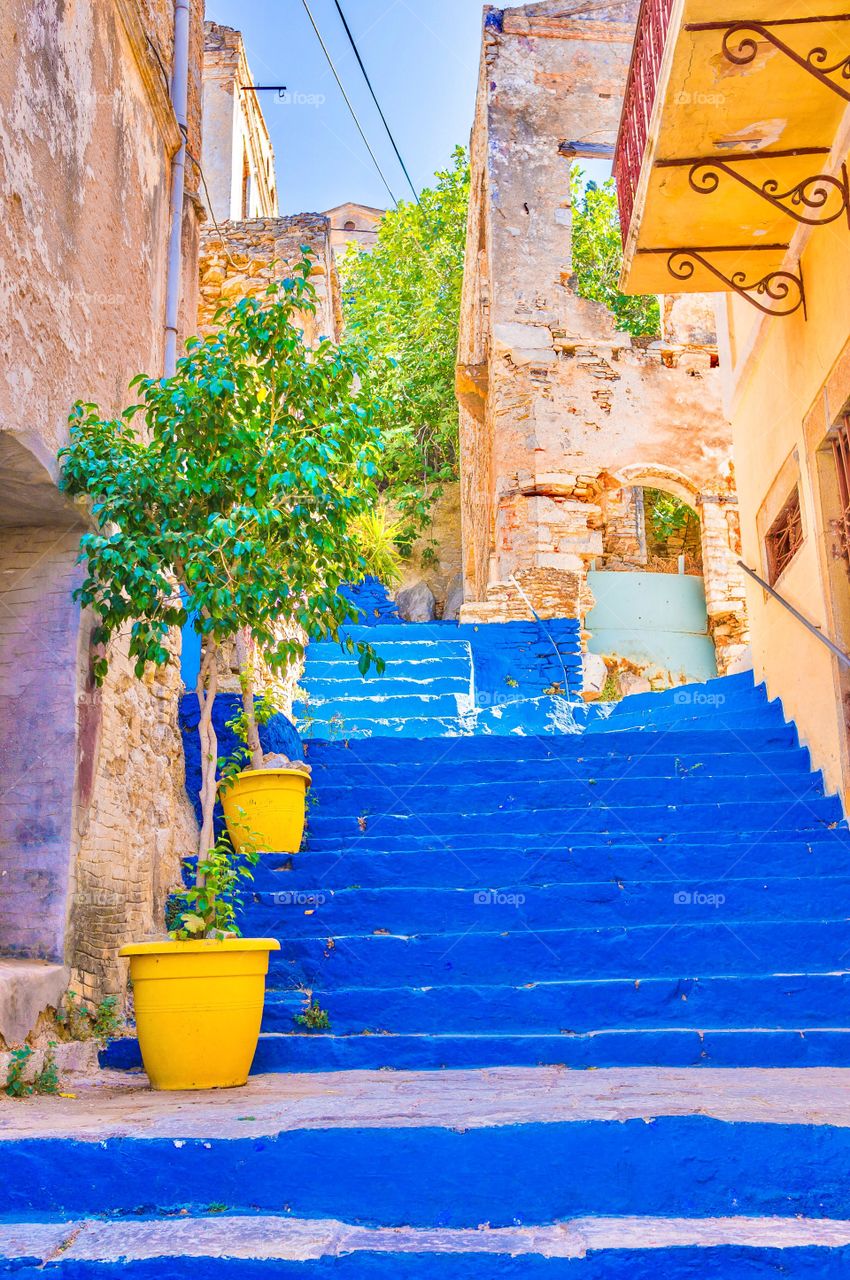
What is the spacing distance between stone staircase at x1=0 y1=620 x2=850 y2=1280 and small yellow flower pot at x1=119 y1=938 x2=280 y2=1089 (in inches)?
6.5

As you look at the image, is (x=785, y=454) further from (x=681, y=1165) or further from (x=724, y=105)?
(x=681, y=1165)

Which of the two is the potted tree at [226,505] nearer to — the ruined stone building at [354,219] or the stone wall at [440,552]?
the stone wall at [440,552]

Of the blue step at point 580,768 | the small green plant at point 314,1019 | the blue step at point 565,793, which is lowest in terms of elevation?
the small green plant at point 314,1019

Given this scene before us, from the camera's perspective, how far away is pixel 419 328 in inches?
828

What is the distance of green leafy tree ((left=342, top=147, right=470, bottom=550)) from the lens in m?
20.6

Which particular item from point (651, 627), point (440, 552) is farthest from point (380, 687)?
point (440, 552)

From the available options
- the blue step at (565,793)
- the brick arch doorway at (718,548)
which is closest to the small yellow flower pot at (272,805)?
the blue step at (565,793)

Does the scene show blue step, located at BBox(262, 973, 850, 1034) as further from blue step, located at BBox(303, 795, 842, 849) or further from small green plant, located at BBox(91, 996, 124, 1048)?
blue step, located at BBox(303, 795, 842, 849)

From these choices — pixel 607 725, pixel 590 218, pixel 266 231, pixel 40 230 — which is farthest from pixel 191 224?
pixel 590 218

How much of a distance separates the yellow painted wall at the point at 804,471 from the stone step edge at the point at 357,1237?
146 inches

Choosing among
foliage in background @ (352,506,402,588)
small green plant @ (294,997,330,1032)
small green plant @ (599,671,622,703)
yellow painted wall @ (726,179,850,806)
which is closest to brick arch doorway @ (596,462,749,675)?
small green plant @ (599,671,622,703)

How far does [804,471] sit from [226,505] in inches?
136

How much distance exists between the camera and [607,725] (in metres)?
8.92

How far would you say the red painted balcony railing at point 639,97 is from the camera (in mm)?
5587
